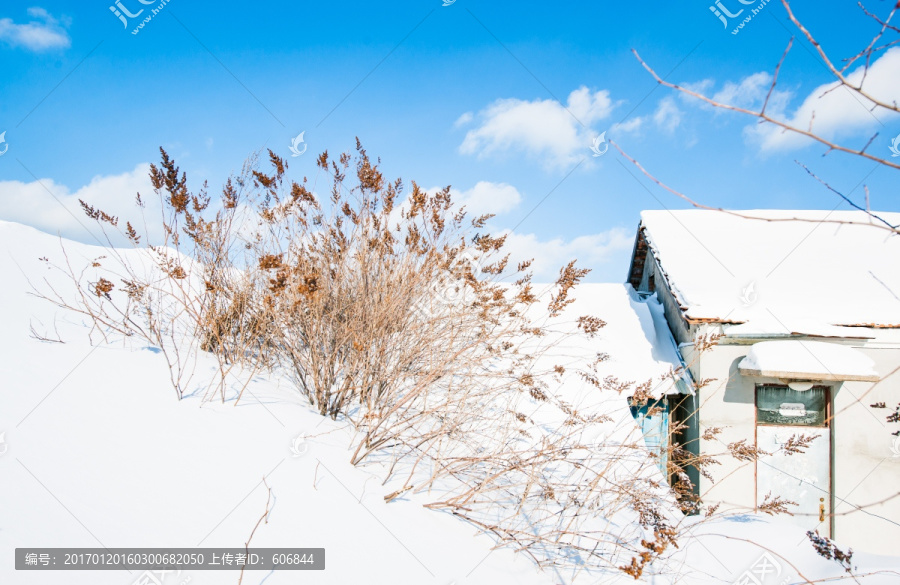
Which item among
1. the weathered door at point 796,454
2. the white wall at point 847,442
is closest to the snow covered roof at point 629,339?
the white wall at point 847,442

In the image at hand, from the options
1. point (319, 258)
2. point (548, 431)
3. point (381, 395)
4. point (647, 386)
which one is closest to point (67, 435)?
point (381, 395)

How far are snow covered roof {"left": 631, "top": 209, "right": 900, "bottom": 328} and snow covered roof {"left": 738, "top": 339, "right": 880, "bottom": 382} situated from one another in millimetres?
247

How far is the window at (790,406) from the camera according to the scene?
22.7 ft

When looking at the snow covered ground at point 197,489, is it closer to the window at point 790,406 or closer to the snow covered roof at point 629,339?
the snow covered roof at point 629,339

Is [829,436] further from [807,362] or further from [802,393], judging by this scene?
[807,362]

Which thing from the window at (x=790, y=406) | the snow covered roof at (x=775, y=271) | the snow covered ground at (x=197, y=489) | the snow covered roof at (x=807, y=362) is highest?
the snow covered roof at (x=775, y=271)

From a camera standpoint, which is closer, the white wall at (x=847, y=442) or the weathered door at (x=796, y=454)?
the white wall at (x=847, y=442)

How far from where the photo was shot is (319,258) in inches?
182

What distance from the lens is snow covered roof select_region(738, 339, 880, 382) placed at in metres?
6.25

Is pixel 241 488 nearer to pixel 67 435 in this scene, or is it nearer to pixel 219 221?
pixel 67 435

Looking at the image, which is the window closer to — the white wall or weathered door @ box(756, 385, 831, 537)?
weathered door @ box(756, 385, 831, 537)

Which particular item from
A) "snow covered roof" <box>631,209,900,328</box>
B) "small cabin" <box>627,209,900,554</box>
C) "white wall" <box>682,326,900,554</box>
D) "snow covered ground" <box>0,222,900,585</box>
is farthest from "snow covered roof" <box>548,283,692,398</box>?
"snow covered ground" <box>0,222,900,585</box>

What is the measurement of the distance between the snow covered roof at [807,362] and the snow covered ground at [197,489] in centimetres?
311

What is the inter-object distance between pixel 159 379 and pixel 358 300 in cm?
172
